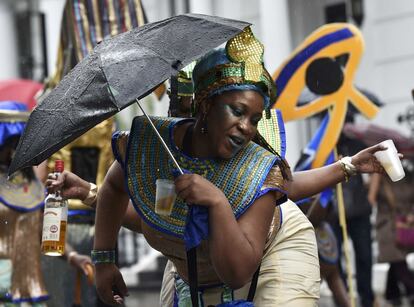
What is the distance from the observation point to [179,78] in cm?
515

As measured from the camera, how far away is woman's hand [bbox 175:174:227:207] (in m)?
3.68

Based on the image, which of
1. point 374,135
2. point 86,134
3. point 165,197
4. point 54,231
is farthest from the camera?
point 374,135

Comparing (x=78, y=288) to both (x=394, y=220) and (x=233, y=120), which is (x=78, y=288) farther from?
(x=394, y=220)

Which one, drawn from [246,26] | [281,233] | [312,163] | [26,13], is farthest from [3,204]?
[26,13]

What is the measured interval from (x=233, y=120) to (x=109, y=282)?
1106 millimetres

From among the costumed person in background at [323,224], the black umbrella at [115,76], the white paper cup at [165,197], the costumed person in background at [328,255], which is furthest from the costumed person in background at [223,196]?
the costumed person in background at [328,255]

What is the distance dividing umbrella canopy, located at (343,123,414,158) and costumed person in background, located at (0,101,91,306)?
11.1 ft

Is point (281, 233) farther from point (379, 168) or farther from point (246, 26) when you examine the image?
point (246, 26)

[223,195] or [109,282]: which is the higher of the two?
[223,195]

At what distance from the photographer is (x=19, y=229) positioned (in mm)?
7391

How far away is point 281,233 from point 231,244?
2.50 feet

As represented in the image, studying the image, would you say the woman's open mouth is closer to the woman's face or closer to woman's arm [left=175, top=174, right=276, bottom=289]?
the woman's face

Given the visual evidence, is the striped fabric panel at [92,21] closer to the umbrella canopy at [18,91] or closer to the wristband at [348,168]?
the wristband at [348,168]

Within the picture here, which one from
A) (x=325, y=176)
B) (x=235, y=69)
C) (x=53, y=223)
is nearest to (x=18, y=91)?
(x=325, y=176)
